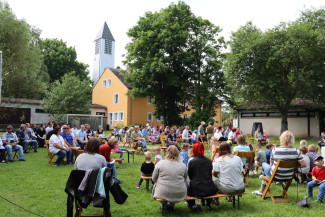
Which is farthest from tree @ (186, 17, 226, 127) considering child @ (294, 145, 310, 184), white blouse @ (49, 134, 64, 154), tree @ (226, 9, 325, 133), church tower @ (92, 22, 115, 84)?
church tower @ (92, 22, 115, 84)

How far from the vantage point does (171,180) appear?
496 centimetres

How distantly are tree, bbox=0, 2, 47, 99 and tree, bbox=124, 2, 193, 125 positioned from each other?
1106 cm

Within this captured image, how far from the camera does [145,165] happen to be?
22.9 ft

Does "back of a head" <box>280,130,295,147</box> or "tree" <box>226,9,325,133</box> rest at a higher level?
"tree" <box>226,9,325,133</box>

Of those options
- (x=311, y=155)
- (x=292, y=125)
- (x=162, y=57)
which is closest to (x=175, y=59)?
(x=162, y=57)

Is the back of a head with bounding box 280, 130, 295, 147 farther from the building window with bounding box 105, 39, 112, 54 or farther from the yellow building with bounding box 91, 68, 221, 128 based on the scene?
the building window with bounding box 105, 39, 112, 54

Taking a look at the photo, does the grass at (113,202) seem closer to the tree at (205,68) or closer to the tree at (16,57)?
the tree at (16,57)

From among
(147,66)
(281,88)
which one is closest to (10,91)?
(147,66)

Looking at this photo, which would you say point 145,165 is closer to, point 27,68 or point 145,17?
point 27,68

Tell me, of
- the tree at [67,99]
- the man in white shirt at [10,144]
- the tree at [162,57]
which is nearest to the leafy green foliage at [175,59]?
the tree at [162,57]

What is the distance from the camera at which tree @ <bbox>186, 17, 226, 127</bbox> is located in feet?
101

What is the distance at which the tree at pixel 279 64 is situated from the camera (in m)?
24.8

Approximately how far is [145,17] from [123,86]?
10729 mm

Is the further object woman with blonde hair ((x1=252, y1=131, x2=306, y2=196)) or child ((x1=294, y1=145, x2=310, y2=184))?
child ((x1=294, y1=145, x2=310, y2=184))
